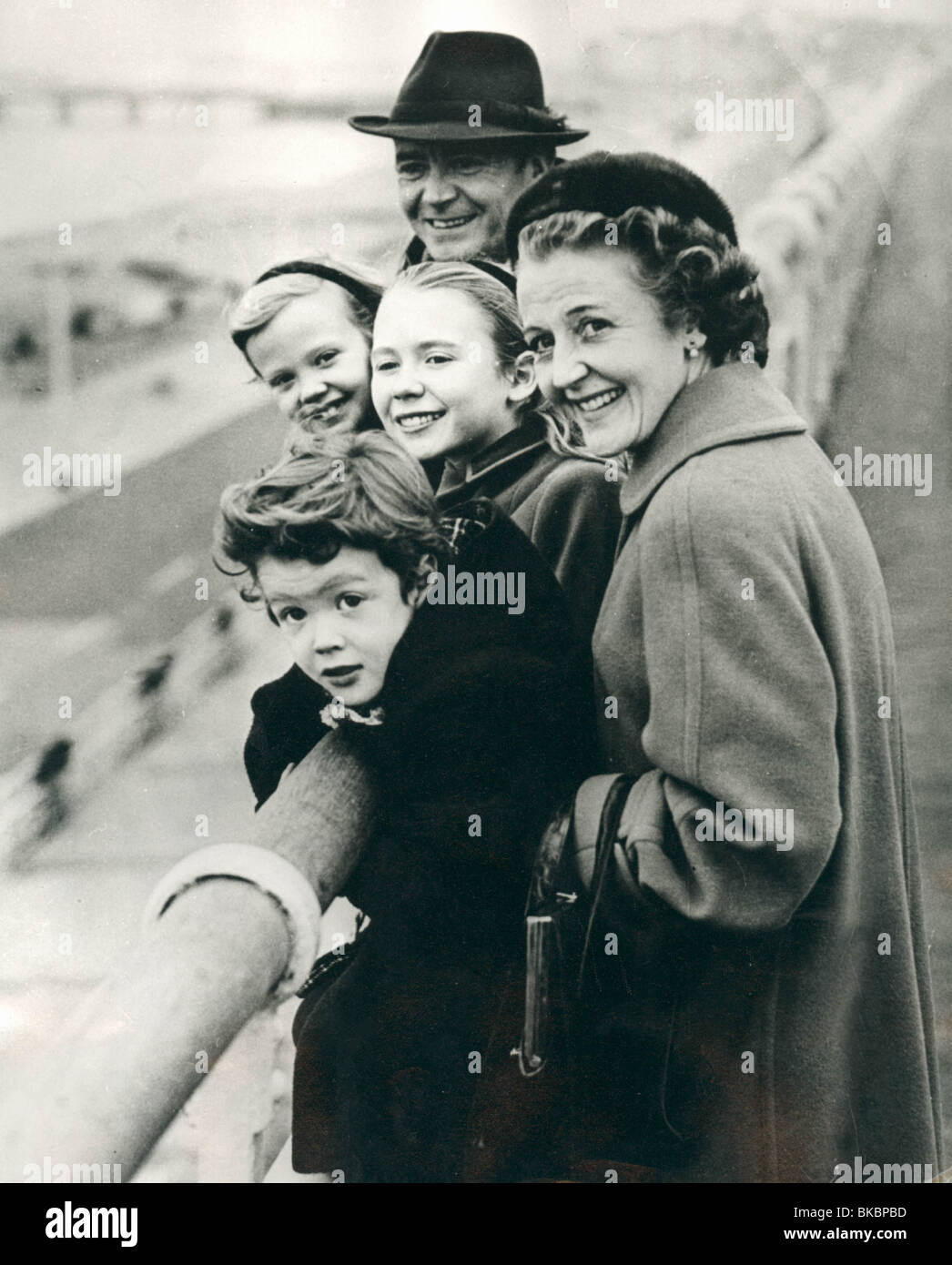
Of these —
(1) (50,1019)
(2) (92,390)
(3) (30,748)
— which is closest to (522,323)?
(2) (92,390)

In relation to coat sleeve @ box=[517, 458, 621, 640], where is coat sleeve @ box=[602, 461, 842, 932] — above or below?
below

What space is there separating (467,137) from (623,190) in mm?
473

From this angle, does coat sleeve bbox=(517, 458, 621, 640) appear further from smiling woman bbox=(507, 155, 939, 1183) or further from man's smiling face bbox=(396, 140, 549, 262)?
man's smiling face bbox=(396, 140, 549, 262)

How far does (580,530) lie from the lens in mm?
4043

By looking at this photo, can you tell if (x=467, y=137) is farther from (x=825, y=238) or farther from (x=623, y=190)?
(x=825, y=238)

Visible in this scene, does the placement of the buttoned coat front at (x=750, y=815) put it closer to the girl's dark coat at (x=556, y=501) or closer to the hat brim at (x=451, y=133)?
the girl's dark coat at (x=556, y=501)

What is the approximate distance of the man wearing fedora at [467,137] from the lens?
4055 mm

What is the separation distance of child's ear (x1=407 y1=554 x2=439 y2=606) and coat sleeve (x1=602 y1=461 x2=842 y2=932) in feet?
1.96

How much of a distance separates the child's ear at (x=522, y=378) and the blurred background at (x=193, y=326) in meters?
0.50

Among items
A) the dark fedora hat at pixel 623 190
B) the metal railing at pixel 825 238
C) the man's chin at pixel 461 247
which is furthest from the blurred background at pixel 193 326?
the dark fedora hat at pixel 623 190

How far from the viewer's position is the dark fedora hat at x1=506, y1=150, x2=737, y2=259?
3.97m

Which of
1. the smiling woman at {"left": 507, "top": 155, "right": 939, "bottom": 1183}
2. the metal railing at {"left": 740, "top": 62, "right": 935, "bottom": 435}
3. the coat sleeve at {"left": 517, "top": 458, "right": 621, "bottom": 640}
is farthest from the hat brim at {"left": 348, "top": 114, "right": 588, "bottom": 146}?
the coat sleeve at {"left": 517, "top": 458, "right": 621, "bottom": 640}

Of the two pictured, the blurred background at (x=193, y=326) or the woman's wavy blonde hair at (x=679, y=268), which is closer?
the woman's wavy blonde hair at (x=679, y=268)
